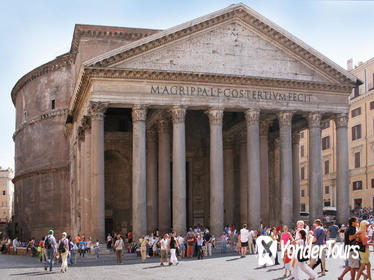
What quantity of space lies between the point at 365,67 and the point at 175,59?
2311 centimetres

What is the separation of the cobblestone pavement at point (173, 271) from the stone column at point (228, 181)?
39.2 feet

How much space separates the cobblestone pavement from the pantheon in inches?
212

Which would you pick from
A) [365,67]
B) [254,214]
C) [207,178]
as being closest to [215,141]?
[254,214]

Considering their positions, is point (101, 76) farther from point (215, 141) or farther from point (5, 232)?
point (5, 232)

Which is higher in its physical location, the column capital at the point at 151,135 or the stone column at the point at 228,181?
the column capital at the point at 151,135

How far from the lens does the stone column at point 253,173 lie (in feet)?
93.7

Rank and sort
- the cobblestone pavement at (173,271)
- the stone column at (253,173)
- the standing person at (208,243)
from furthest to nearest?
Result: 1. the stone column at (253,173)
2. the standing person at (208,243)
3. the cobblestone pavement at (173,271)

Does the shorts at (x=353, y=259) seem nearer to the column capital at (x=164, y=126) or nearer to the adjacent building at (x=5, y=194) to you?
the column capital at (x=164, y=126)

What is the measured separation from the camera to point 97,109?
26.8m

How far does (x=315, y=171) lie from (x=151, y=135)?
33.3ft

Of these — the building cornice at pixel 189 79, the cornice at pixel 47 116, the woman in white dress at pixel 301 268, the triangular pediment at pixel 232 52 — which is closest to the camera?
the woman in white dress at pixel 301 268

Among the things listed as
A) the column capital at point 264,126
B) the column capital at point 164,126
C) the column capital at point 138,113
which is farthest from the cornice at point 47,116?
the column capital at point 138,113

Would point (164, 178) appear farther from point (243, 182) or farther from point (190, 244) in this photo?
point (190, 244)

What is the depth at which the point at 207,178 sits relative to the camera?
37.8 metres
